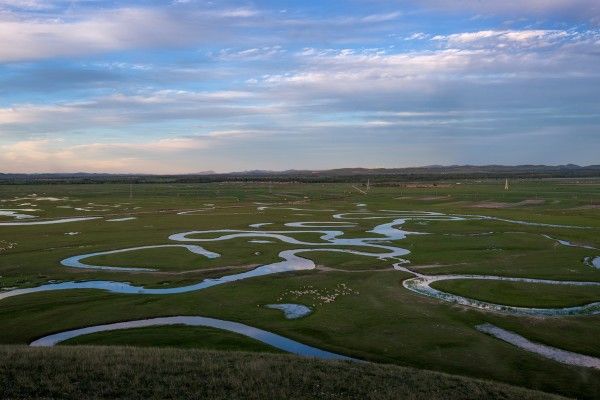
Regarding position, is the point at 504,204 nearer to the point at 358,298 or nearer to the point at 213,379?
the point at 358,298

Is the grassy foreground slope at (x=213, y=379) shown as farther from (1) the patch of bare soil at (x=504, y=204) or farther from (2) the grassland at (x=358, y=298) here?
(1) the patch of bare soil at (x=504, y=204)

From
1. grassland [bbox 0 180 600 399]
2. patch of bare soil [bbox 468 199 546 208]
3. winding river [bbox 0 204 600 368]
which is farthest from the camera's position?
patch of bare soil [bbox 468 199 546 208]

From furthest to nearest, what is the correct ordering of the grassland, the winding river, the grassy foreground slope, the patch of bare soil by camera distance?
the patch of bare soil, the winding river, the grassland, the grassy foreground slope

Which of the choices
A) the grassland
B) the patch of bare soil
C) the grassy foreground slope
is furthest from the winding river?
the patch of bare soil

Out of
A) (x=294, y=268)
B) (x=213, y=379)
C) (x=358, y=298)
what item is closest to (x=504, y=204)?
(x=294, y=268)

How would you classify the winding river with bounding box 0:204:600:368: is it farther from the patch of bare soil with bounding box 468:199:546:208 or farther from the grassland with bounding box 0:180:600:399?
the patch of bare soil with bounding box 468:199:546:208

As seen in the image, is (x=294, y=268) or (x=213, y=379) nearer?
(x=213, y=379)

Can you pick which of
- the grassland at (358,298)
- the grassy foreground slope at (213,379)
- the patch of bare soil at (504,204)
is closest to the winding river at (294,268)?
the grassland at (358,298)

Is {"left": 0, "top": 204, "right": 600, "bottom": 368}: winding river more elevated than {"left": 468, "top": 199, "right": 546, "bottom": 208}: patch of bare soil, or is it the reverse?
{"left": 468, "top": 199, "right": 546, "bottom": 208}: patch of bare soil
